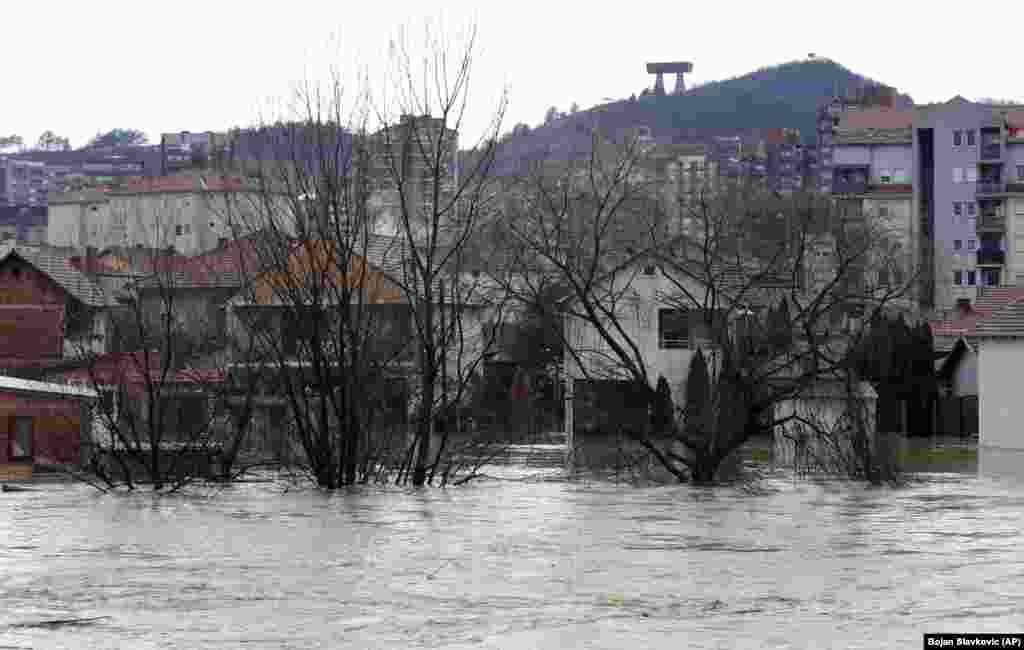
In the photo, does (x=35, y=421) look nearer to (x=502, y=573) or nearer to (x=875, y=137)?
(x=502, y=573)

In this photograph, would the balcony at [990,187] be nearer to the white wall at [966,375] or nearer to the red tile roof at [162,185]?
the white wall at [966,375]

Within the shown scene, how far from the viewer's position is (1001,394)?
2317 inches

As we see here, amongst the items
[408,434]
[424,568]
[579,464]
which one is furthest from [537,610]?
[579,464]

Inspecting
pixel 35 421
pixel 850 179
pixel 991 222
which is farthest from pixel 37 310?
pixel 850 179

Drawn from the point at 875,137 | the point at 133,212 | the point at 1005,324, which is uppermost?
the point at 875,137

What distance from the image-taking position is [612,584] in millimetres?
15070

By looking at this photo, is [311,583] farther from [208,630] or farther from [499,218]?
[499,218]

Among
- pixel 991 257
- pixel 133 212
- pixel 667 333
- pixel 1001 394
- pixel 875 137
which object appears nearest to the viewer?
pixel 1001 394

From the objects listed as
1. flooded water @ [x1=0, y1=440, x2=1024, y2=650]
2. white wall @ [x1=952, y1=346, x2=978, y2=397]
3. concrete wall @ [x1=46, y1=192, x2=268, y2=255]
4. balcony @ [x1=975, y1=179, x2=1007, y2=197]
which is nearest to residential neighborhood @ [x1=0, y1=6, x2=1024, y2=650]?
flooded water @ [x1=0, y1=440, x2=1024, y2=650]

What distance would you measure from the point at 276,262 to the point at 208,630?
18.6m

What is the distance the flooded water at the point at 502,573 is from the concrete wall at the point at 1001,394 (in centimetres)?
3141

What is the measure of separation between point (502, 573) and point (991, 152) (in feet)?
371

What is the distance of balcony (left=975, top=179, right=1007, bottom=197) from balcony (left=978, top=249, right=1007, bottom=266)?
4068 mm

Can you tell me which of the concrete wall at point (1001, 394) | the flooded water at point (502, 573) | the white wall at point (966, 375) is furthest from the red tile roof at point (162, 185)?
the flooded water at point (502, 573)
